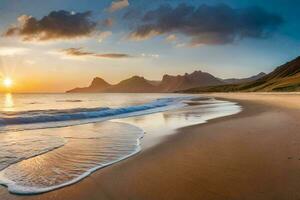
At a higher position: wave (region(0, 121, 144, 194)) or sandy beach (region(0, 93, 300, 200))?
wave (region(0, 121, 144, 194))

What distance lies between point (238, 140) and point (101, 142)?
17.2 ft

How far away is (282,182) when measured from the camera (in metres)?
5.24

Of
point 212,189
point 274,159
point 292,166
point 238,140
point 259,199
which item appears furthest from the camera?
point 238,140

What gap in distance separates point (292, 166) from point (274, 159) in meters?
0.66

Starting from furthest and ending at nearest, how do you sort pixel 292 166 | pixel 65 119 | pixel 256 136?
pixel 65 119 → pixel 256 136 → pixel 292 166

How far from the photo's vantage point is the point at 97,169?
258 inches

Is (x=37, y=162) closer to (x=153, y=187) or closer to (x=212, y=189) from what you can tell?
(x=153, y=187)

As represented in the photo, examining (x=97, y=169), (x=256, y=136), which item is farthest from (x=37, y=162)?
(x=256, y=136)

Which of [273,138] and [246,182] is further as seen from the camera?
[273,138]

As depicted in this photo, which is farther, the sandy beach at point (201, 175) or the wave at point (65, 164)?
the wave at point (65, 164)

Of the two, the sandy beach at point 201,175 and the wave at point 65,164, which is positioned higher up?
the wave at point 65,164

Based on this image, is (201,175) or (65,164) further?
(65,164)

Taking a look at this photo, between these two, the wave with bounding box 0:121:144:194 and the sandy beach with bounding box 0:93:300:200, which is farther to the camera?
the wave with bounding box 0:121:144:194

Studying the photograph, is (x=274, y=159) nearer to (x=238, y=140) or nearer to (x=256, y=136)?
(x=238, y=140)
